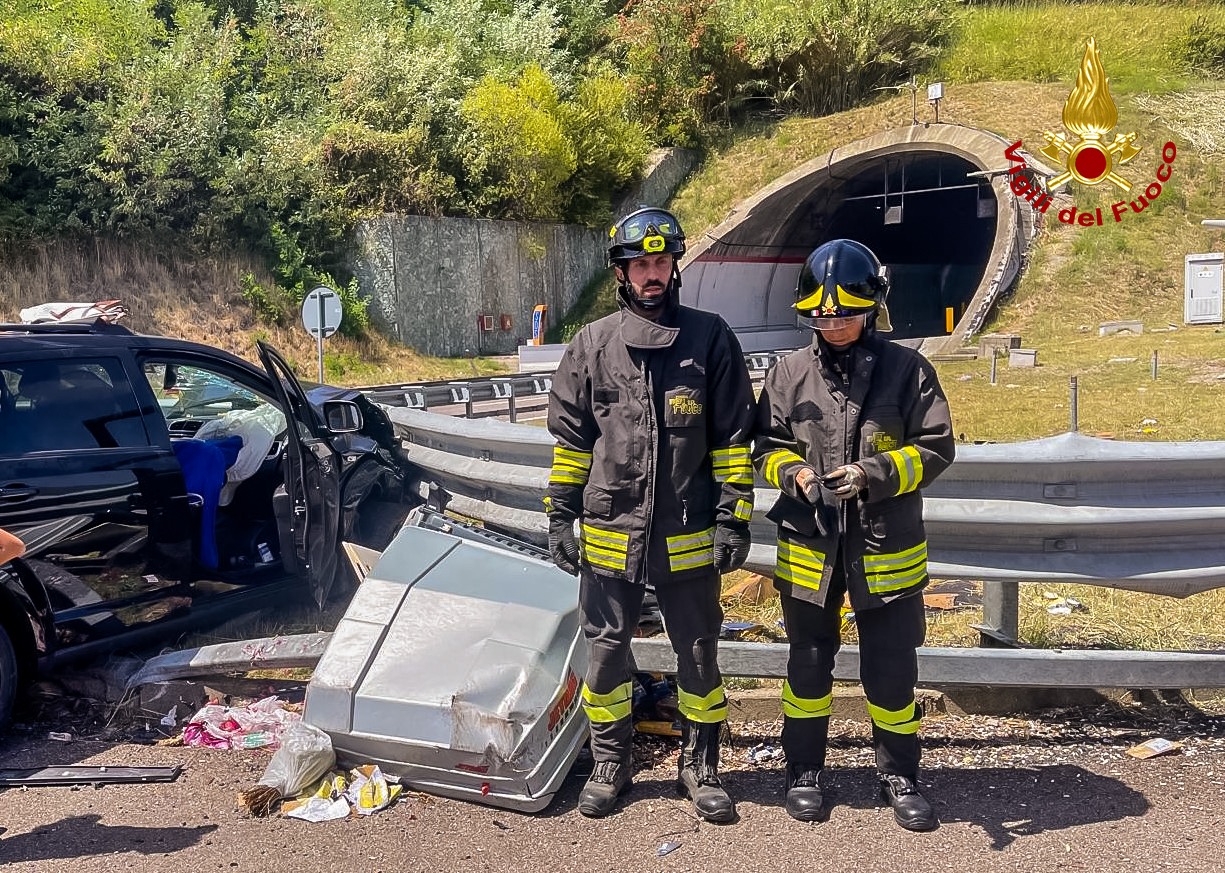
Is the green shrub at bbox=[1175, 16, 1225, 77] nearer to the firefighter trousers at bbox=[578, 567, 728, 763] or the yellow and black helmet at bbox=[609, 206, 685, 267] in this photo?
the yellow and black helmet at bbox=[609, 206, 685, 267]

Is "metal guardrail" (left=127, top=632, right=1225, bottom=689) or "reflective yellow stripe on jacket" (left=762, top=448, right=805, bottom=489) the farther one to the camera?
"metal guardrail" (left=127, top=632, right=1225, bottom=689)

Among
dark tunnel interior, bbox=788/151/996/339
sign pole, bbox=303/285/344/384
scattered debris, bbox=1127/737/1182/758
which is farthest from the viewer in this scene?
dark tunnel interior, bbox=788/151/996/339

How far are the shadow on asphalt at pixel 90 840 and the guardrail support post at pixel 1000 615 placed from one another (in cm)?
284

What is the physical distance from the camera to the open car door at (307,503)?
4809 millimetres

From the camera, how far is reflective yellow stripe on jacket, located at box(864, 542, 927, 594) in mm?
3277

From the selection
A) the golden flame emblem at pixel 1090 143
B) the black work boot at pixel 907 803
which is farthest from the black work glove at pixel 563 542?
the golden flame emblem at pixel 1090 143

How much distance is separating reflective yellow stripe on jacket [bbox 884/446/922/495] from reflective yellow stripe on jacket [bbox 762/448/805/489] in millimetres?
308

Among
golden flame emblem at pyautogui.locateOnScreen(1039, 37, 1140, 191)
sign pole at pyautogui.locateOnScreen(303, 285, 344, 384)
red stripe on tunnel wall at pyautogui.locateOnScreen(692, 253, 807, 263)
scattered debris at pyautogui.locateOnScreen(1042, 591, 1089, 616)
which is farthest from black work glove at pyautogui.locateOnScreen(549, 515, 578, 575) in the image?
red stripe on tunnel wall at pyautogui.locateOnScreen(692, 253, 807, 263)

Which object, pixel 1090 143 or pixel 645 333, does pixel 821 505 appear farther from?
pixel 1090 143

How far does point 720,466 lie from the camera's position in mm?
3438

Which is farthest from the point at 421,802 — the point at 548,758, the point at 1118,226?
the point at 1118,226

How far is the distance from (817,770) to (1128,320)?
2186cm

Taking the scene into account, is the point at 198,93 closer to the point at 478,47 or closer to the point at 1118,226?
the point at 478,47

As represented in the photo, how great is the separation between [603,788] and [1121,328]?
21403 millimetres
